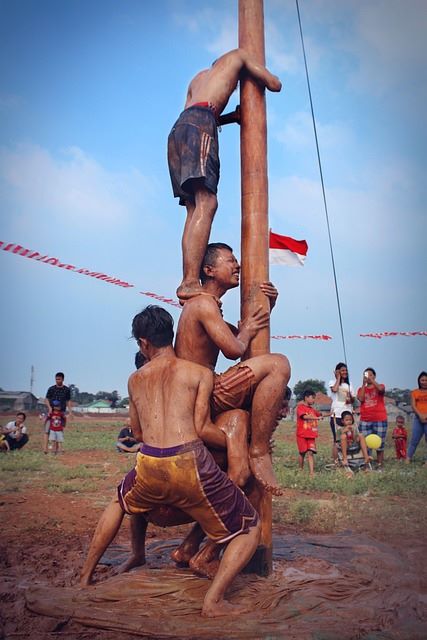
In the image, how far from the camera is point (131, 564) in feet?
12.8

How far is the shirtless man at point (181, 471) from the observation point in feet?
10.3

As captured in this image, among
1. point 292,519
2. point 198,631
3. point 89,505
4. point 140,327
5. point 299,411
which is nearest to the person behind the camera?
point 198,631

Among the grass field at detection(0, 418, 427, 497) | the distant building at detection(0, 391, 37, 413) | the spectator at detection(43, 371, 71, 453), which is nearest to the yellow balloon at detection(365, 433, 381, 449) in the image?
the grass field at detection(0, 418, 427, 497)

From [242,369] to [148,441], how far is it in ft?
2.61

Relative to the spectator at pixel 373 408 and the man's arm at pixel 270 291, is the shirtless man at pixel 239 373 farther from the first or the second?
the spectator at pixel 373 408

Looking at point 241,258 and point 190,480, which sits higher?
point 241,258

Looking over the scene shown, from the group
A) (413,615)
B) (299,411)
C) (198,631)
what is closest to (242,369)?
(198,631)

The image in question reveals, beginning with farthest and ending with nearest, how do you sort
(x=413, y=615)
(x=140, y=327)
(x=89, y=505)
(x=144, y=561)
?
1. (x=89, y=505)
2. (x=144, y=561)
3. (x=140, y=327)
4. (x=413, y=615)

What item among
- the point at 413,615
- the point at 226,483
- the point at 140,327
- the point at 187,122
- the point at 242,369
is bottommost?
the point at 413,615

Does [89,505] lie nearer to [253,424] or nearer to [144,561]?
[144,561]

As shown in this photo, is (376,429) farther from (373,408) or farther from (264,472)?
(264,472)

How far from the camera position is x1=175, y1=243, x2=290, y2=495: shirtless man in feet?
11.6

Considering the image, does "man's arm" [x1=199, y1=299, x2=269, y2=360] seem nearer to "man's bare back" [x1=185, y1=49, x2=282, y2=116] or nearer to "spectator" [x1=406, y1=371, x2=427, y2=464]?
"man's bare back" [x1=185, y1=49, x2=282, y2=116]

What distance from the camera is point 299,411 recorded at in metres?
10.8
